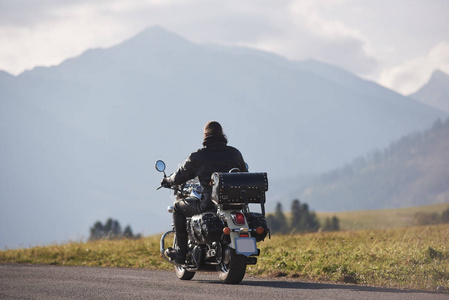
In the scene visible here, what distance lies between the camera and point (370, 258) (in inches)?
486

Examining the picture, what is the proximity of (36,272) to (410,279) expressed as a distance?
7.14 meters

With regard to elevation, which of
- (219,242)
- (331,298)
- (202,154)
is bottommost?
(331,298)

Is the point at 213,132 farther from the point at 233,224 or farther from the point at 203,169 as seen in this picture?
the point at 233,224

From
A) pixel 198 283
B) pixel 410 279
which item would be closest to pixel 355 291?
pixel 410 279

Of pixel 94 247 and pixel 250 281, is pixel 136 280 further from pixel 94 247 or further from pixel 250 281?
pixel 94 247

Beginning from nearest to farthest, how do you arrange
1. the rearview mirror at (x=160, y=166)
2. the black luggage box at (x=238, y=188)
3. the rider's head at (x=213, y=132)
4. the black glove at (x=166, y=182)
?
1. the black luggage box at (x=238, y=188)
2. the rider's head at (x=213, y=132)
3. the black glove at (x=166, y=182)
4. the rearview mirror at (x=160, y=166)

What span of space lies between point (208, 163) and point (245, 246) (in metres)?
1.68

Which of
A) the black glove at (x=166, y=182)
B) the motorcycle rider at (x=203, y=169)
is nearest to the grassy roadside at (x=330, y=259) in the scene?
the motorcycle rider at (x=203, y=169)

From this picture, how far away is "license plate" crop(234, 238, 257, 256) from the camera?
9.65 m

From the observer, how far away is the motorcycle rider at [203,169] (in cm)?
1069

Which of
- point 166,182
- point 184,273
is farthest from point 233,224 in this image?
point 184,273

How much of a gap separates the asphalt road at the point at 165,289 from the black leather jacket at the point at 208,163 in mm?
1675

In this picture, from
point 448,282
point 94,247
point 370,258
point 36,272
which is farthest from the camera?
point 94,247

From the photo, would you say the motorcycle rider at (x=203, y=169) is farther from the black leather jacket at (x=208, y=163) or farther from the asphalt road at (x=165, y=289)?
the asphalt road at (x=165, y=289)
